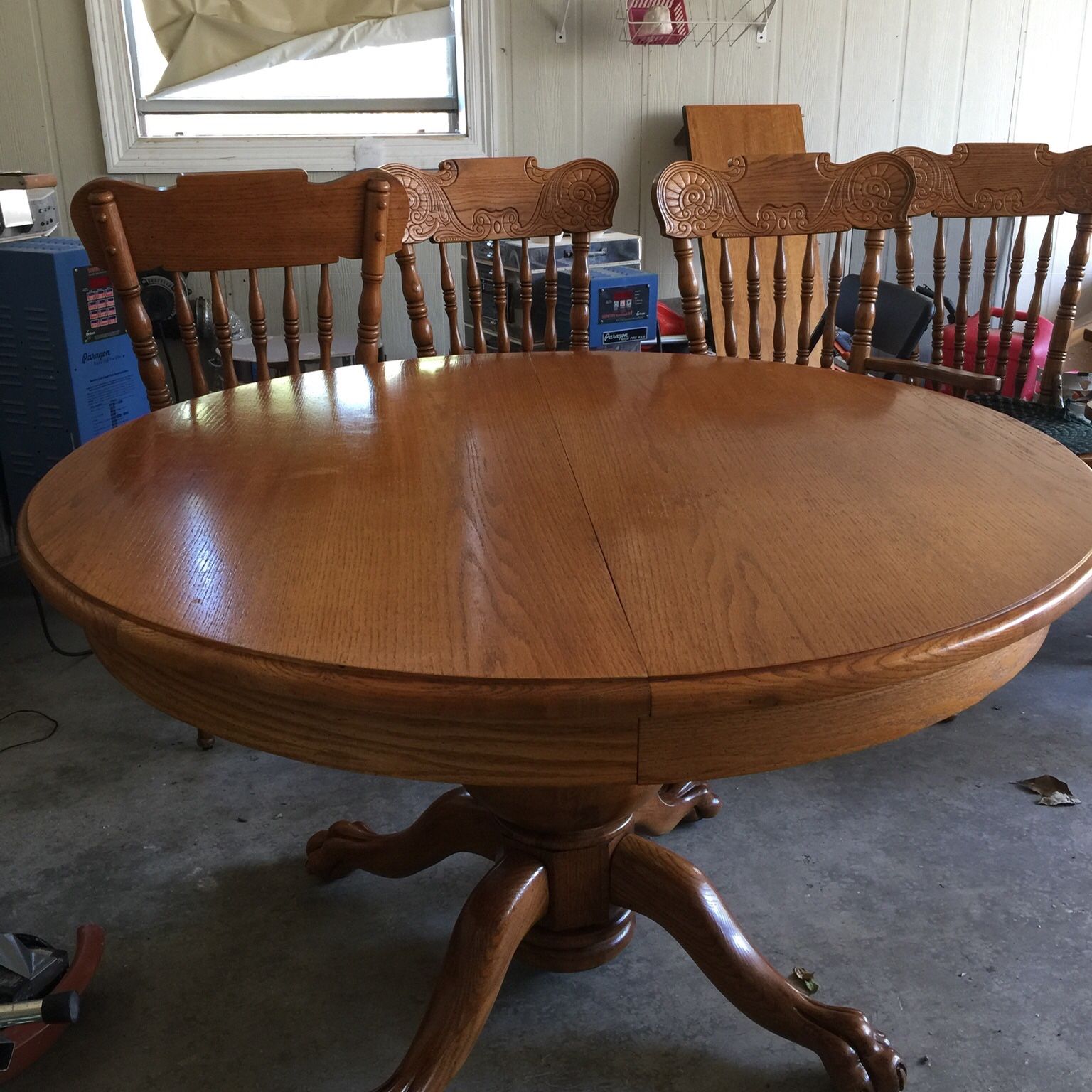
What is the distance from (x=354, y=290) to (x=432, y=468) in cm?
213

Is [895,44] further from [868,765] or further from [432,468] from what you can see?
[432,468]

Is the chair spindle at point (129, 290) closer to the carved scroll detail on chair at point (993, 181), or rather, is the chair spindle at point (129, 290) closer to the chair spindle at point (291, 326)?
the chair spindle at point (291, 326)

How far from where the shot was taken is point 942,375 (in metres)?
1.75

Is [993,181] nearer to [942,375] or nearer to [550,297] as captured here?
[942,375]

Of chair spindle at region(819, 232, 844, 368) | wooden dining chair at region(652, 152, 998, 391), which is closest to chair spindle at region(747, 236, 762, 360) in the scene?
wooden dining chair at region(652, 152, 998, 391)

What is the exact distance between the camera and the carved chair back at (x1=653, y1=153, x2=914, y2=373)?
1.78 m

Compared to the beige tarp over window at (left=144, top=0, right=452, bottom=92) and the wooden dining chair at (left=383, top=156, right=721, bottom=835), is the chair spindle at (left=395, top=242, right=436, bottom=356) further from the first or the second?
the beige tarp over window at (left=144, top=0, right=452, bottom=92)

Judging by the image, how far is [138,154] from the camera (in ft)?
8.80

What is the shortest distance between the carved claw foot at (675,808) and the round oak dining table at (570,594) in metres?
0.22

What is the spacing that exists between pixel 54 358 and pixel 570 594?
198 centimetres

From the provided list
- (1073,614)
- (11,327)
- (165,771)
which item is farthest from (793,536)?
(11,327)

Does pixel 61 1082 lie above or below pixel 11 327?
below

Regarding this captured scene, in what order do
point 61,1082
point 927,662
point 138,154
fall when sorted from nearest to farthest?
point 927,662, point 61,1082, point 138,154

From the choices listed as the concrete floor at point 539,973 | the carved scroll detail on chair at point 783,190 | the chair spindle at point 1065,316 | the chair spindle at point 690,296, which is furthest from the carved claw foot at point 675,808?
the chair spindle at point 1065,316
